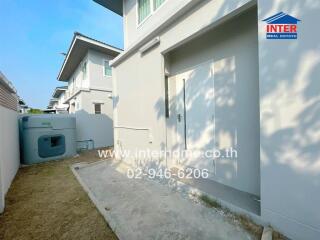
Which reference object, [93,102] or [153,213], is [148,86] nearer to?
[153,213]

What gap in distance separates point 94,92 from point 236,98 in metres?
7.44

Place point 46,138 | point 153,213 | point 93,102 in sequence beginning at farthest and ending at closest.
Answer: point 93,102
point 46,138
point 153,213

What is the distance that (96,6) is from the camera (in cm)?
595

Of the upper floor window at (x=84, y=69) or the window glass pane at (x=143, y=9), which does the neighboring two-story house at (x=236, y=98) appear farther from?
the upper floor window at (x=84, y=69)

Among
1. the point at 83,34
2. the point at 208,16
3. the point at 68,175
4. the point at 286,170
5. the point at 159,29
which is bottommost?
the point at 68,175

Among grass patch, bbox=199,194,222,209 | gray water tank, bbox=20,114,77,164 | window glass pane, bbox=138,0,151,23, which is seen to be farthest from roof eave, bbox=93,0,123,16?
grass patch, bbox=199,194,222,209

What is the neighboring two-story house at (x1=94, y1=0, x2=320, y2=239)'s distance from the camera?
163 centimetres

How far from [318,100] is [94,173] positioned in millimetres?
4545

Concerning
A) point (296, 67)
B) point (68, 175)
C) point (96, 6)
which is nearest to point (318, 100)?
point (296, 67)

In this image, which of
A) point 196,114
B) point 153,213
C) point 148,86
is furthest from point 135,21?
point 153,213

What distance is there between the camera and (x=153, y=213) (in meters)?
2.41

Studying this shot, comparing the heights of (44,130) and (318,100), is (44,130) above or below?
below

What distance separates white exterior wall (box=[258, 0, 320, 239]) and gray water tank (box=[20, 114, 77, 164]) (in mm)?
6651

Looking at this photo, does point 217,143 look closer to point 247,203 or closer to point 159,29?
point 247,203
